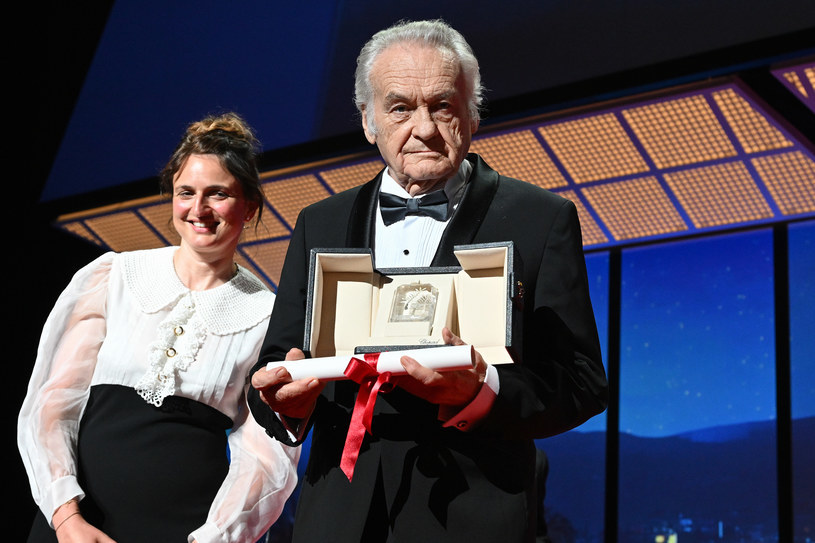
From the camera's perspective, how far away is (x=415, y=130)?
60.0 inches

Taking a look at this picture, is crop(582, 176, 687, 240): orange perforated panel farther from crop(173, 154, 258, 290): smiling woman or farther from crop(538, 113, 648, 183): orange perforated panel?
crop(173, 154, 258, 290): smiling woman

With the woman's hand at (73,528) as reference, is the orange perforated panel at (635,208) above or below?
above

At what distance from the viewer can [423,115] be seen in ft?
5.00

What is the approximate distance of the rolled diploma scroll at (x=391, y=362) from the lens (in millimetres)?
1184

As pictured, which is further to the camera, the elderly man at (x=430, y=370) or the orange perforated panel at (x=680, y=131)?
the orange perforated panel at (x=680, y=131)

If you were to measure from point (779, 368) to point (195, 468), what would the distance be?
2.95 metres

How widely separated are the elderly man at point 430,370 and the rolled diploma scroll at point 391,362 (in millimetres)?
13

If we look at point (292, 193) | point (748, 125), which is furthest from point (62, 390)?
point (748, 125)

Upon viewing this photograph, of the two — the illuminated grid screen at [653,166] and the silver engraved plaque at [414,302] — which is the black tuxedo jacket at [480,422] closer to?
the silver engraved plaque at [414,302]

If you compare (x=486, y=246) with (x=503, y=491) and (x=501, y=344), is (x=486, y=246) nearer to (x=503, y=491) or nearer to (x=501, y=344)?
(x=501, y=344)

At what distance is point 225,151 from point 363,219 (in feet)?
2.86

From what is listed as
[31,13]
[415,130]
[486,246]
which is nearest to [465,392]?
[486,246]

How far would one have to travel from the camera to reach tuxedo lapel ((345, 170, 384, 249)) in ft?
4.95

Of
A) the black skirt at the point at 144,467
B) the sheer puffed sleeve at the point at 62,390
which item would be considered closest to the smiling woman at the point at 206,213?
the sheer puffed sleeve at the point at 62,390
